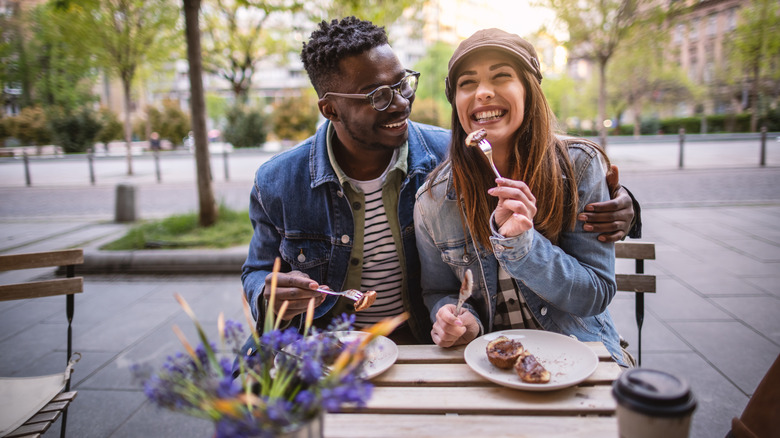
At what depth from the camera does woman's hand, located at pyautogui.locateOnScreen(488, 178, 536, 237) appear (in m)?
1.33

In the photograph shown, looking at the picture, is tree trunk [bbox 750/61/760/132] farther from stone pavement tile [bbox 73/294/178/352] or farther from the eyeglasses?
stone pavement tile [bbox 73/294/178/352]

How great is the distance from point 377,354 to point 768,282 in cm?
423

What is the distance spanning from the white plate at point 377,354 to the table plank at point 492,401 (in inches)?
3.2

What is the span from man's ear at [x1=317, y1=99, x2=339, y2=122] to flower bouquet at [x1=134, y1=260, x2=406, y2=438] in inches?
52.0

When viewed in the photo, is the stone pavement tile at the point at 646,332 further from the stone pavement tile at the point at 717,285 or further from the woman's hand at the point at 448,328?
the woman's hand at the point at 448,328

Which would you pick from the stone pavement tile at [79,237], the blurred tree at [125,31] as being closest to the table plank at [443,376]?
the stone pavement tile at [79,237]

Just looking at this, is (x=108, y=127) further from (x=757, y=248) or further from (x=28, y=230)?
(x=757, y=248)

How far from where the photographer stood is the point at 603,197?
5.87 ft

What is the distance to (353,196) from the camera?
2156mm

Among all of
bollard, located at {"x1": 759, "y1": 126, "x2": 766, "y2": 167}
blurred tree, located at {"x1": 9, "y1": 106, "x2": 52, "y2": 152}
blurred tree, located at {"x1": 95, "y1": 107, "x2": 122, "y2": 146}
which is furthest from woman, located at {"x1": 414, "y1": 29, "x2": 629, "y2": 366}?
blurred tree, located at {"x1": 95, "y1": 107, "x2": 122, "y2": 146}

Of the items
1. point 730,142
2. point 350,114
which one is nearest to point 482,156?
point 350,114

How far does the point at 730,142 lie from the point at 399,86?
67.6 ft

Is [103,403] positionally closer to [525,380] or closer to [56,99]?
[525,380]

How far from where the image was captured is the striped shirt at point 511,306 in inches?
72.5
